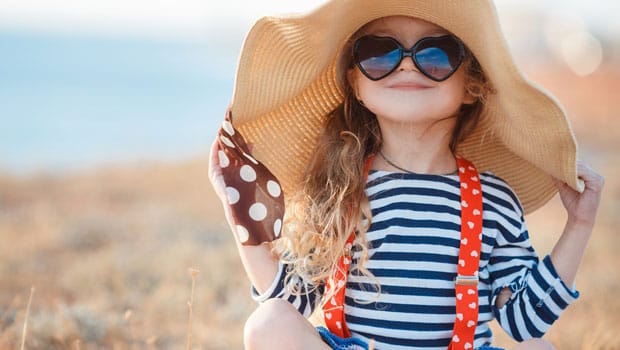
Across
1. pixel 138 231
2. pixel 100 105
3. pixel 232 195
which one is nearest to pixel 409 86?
pixel 232 195

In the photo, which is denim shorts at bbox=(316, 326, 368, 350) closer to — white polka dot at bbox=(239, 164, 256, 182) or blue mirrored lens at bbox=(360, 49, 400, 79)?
white polka dot at bbox=(239, 164, 256, 182)

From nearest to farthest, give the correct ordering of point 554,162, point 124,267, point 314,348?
point 314,348 < point 554,162 < point 124,267

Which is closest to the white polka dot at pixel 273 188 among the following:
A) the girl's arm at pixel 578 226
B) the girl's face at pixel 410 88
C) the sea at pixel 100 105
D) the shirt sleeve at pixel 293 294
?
the shirt sleeve at pixel 293 294

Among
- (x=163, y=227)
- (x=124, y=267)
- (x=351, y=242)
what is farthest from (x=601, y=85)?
(x=351, y=242)

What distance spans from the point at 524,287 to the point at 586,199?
1.12 ft

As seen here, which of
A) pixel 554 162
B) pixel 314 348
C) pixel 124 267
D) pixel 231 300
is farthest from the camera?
pixel 124 267

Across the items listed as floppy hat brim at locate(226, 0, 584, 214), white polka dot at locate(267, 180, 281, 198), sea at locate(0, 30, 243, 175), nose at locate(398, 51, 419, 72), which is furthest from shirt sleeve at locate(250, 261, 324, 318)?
sea at locate(0, 30, 243, 175)

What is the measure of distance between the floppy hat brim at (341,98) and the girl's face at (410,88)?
0.07 metres

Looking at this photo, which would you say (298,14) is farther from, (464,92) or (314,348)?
(314,348)

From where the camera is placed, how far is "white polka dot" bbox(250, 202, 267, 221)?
2.29m

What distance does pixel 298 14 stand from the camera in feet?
6.92

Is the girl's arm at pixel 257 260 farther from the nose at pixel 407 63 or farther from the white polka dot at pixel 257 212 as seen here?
the nose at pixel 407 63

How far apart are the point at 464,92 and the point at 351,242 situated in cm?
62

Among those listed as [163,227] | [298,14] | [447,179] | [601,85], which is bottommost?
[601,85]
